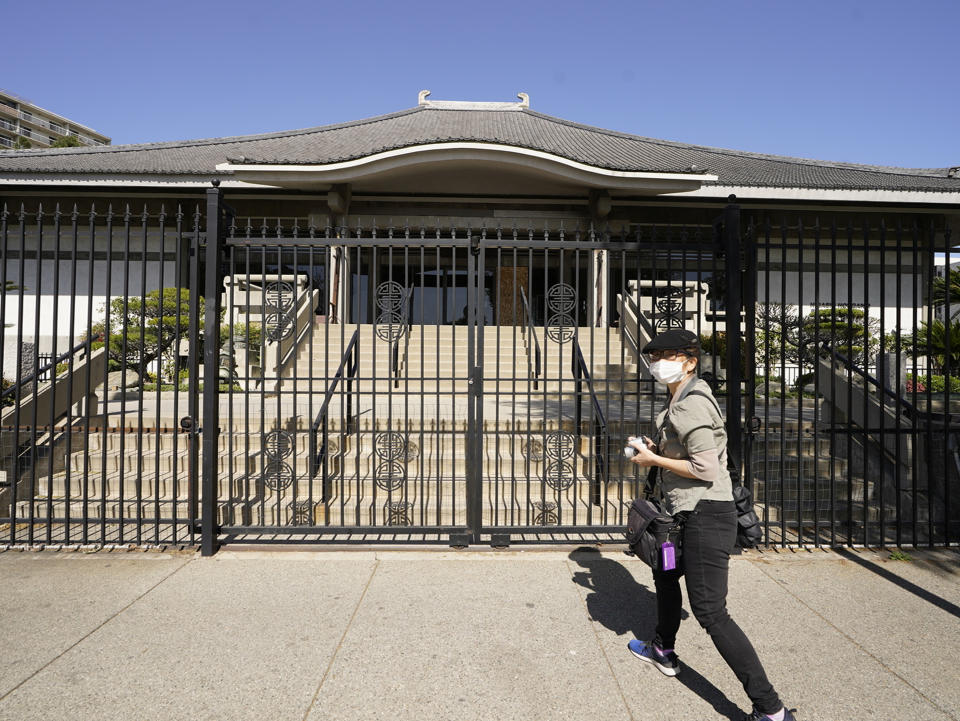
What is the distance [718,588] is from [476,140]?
10307 millimetres

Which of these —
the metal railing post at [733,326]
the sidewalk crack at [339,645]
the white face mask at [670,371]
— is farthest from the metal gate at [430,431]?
the white face mask at [670,371]

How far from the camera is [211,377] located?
4.45 m

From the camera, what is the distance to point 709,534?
2.47 metres

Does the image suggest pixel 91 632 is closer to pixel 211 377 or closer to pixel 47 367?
pixel 211 377

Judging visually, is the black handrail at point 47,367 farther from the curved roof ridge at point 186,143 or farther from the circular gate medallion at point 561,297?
the curved roof ridge at point 186,143

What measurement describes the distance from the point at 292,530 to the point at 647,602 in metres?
2.71

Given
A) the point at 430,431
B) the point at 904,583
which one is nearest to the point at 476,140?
the point at 430,431

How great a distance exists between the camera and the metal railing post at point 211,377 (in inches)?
173

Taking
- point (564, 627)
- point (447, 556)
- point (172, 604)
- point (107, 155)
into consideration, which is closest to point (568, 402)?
point (447, 556)

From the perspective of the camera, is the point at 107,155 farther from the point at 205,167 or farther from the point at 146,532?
the point at 146,532

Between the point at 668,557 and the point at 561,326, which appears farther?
the point at 561,326

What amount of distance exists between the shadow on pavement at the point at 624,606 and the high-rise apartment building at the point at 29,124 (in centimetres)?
7342

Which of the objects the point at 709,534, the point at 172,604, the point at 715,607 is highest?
the point at 709,534

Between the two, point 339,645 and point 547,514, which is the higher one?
point 547,514
